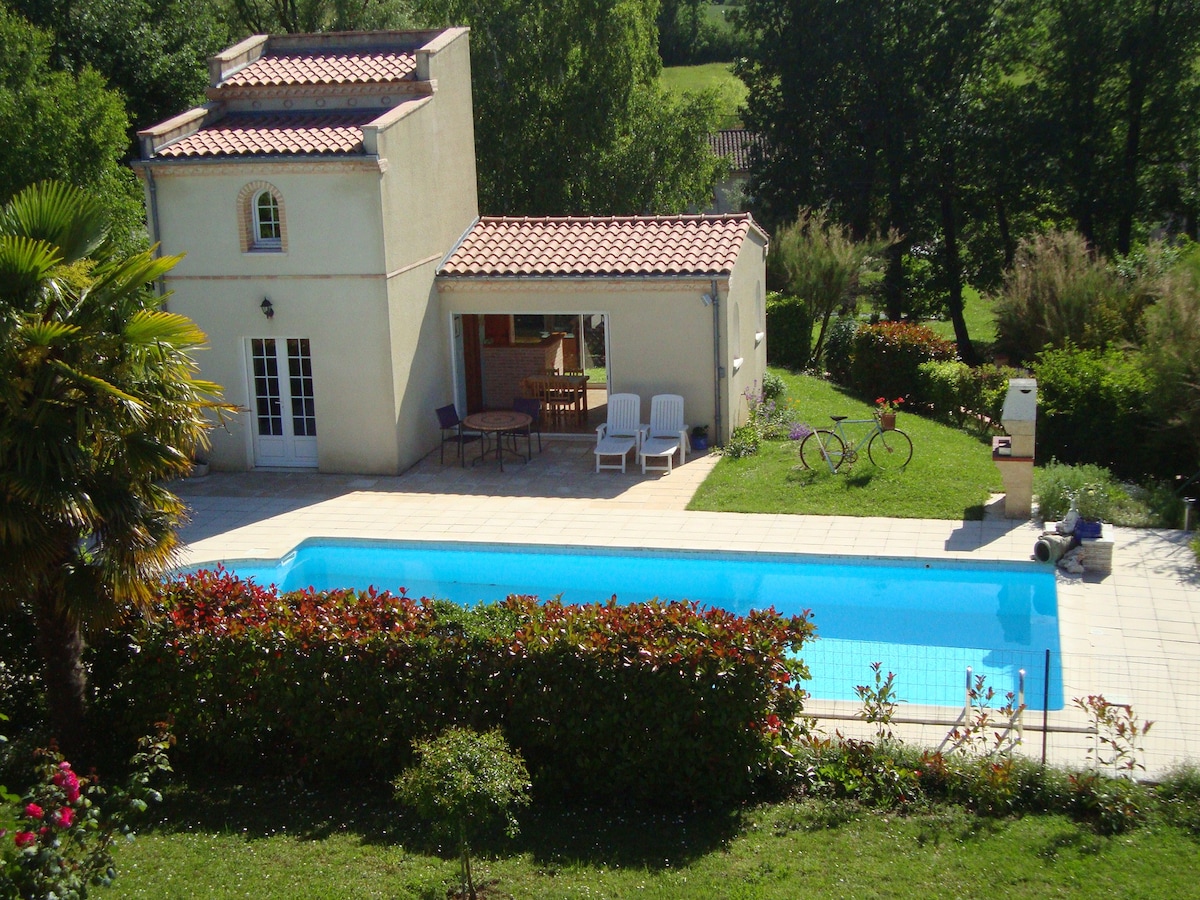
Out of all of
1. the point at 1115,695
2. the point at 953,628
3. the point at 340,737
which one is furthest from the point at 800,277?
the point at 340,737

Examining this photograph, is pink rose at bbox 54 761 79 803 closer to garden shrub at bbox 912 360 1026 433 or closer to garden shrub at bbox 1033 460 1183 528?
garden shrub at bbox 1033 460 1183 528

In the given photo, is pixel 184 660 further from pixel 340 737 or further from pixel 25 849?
pixel 25 849

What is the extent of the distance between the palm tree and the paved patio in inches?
237

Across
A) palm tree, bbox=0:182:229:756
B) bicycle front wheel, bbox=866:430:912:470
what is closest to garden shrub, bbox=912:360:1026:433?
bicycle front wheel, bbox=866:430:912:470

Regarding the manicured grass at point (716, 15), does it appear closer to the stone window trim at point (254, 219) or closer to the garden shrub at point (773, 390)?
the garden shrub at point (773, 390)

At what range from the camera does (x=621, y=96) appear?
32.0 m

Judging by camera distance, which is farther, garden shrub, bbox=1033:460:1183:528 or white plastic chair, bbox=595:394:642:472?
white plastic chair, bbox=595:394:642:472

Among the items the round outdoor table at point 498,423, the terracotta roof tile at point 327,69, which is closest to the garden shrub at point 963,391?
the round outdoor table at point 498,423

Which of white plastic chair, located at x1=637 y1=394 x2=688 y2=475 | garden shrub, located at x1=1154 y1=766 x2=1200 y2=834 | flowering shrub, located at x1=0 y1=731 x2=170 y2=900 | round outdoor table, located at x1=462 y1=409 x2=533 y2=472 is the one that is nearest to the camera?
flowering shrub, located at x1=0 y1=731 x2=170 y2=900

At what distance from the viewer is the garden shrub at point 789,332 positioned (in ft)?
90.4

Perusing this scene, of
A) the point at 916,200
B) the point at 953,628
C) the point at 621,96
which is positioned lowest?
the point at 953,628

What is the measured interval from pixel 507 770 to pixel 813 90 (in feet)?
105

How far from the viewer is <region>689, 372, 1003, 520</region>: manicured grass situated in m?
16.9

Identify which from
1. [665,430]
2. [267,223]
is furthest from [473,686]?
[267,223]
